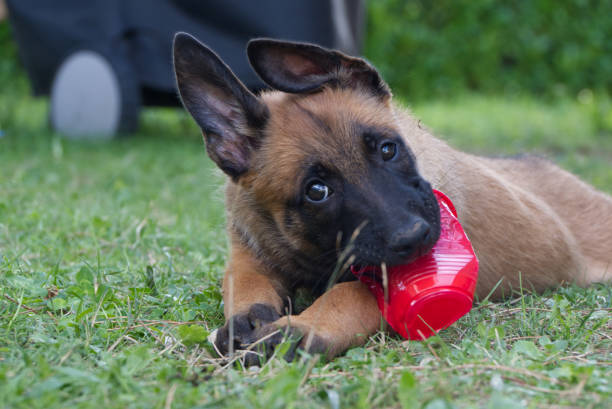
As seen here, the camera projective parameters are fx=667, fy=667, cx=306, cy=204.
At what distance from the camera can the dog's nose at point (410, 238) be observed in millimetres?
2551

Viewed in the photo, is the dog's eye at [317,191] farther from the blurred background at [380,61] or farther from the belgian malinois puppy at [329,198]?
the blurred background at [380,61]

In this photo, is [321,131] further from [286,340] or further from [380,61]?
[380,61]

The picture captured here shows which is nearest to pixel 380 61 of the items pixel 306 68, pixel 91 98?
pixel 91 98

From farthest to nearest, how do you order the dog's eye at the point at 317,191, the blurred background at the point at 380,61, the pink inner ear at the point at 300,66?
the blurred background at the point at 380,61 → the pink inner ear at the point at 300,66 → the dog's eye at the point at 317,191

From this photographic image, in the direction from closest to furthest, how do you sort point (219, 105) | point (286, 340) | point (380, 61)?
point (286, 340) → point (219, 105) → point (380, 61)

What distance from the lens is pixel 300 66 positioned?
3.25 meters

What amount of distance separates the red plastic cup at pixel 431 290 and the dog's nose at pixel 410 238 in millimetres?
111

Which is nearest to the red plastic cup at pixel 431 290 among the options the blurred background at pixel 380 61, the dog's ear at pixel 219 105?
the dog's ear at pixel 219 105

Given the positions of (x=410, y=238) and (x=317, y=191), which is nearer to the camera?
(x=410, y=238)

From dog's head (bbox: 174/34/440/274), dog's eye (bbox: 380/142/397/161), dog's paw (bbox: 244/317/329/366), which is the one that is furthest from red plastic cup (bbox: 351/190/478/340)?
dog's eye (bbox: 380/142/397/161)

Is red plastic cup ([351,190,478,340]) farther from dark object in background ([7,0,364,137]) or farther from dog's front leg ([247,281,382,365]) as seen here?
dark object in background ([7,0,364,137])

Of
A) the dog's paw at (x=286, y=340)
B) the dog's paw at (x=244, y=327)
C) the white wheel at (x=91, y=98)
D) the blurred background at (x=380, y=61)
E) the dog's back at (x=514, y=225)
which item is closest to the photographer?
the dog's paw at (x=286, y=340)

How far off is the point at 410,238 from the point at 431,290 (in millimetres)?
217

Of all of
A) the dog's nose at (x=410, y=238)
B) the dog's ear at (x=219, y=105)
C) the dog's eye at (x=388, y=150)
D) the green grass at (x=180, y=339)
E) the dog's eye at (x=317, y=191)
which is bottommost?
the green grass at (x=180, y=339)
